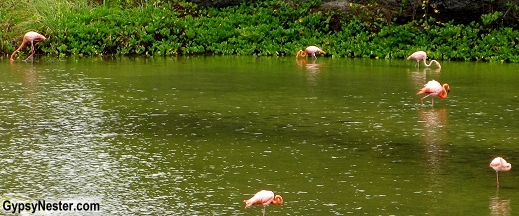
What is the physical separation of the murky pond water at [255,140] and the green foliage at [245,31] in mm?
2512

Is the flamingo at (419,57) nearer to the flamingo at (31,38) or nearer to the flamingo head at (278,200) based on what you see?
the flamingo at (31,38)

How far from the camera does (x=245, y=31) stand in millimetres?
18938

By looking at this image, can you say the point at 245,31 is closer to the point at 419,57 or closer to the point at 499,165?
the point at 419,57

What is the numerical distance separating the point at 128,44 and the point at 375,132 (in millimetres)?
8936

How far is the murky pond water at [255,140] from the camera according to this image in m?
7.48

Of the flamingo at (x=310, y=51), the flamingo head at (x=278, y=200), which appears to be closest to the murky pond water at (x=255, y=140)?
the flamingo head at (x=278, y=200)

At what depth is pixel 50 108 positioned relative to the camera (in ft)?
37.7

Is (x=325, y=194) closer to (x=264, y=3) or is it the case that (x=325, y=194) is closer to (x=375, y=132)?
(x=375, y=132)

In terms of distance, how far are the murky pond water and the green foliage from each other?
251 cm

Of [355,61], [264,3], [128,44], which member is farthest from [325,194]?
[264,3]

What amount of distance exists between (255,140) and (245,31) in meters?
9.40

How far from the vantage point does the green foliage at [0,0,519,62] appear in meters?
18.1

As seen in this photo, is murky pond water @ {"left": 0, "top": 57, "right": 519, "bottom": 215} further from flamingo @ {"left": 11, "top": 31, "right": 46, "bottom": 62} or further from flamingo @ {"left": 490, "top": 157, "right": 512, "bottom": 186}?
flamingo @ {"left": 11, "top": 31, "right": 46, "bottom": 62}

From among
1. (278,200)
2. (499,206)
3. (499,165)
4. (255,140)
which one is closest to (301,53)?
(255,140)
